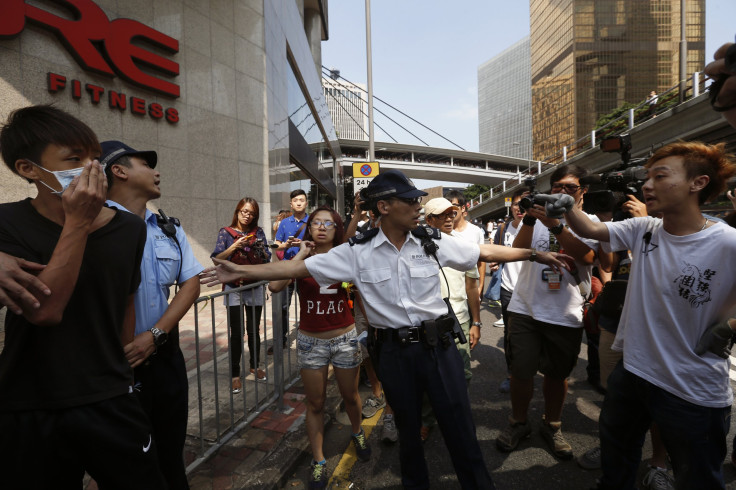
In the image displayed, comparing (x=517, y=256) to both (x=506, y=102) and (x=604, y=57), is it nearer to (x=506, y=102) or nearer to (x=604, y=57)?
(x=604, y=57)

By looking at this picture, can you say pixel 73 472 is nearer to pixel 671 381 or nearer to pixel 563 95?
pixel 671 381

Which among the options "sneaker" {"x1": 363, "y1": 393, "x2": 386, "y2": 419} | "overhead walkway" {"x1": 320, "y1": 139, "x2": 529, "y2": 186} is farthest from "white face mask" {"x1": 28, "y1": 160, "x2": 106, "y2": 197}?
"overhead walkway" {"x1": 320, "y1": 139, "x2": 529, "y2": 186}

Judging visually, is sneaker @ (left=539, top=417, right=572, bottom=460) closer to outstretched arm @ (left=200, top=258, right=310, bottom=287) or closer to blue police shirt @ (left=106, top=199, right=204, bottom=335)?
outstretched arm @ (left=200, top=258, right=310, bottom=287)

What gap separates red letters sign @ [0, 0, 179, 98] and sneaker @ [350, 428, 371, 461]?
7102 mm

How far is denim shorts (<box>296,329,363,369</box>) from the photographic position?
2.84 m

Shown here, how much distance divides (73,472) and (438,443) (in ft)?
8.19

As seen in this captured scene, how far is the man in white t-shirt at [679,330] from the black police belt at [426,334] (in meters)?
0.91

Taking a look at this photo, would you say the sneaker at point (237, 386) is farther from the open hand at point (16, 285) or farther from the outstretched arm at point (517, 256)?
the open hand at point (16, 285)

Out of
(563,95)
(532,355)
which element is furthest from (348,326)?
(563,95)

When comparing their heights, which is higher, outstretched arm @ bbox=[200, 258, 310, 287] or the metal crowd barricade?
outstretched arm @ bbox=[200, 258, 310, 287]

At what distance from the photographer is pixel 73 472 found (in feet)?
4.74

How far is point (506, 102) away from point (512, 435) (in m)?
173

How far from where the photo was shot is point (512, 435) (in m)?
3.07

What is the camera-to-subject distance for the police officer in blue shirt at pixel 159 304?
1.96 metres
